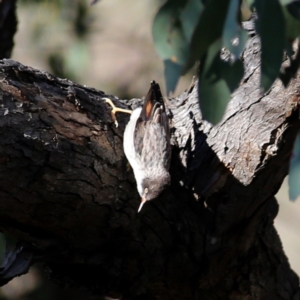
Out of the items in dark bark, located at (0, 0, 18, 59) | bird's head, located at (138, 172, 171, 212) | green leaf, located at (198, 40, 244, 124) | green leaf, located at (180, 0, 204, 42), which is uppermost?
dark bark, located at (0, 0, 18, 59)

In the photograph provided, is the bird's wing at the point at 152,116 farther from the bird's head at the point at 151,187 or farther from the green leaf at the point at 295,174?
the green leaf at the point at 295,174

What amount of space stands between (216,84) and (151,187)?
1.28 m

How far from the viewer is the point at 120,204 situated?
286 centimetres

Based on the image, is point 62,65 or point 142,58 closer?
point 62,65

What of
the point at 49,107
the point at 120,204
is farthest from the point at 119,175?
the point at 49,107

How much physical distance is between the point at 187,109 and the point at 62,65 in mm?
2586

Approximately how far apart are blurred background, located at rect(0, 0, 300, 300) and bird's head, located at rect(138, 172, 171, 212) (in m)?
1.83

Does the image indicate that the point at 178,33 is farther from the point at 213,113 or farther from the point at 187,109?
the point at 187,109

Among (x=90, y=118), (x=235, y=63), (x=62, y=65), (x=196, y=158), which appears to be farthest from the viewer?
(x=62, y=65)

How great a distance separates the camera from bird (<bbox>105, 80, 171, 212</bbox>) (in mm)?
2963

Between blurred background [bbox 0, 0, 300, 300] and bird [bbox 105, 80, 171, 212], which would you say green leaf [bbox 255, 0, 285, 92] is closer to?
bird [bbox 105, 80, 171, 212]

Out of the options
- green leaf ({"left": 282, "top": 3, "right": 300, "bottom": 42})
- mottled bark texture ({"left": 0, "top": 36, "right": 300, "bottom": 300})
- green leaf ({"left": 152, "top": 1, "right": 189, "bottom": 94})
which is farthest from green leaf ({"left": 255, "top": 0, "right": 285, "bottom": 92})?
mottled bark texture ({"left": 0, "top": 36, "right": 300, "bottom": 300})

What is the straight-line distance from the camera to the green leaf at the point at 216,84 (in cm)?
159

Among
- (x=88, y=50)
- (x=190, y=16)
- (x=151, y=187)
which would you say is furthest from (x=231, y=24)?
(x=88, y=50)
